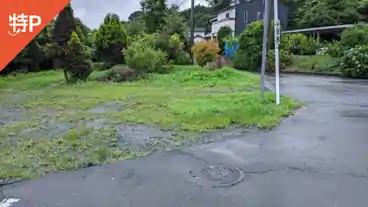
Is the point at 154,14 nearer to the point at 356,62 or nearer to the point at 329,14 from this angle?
the point at 329,14

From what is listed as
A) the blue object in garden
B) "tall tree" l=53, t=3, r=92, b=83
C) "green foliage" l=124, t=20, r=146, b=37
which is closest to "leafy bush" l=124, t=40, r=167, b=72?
"tall tree" l=53, t=3, r=92, b=83

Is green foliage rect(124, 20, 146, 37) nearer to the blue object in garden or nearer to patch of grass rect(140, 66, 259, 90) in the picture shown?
the blue object in garden

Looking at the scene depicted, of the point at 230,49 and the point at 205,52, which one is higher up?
the point at 230,49

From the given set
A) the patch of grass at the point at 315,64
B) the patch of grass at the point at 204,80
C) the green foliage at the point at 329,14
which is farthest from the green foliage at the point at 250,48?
the green foliage at the point at 329,14

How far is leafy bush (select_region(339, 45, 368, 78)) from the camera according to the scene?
48.2ft

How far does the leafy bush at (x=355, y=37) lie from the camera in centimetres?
1650

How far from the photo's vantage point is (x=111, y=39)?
1603 centimetres

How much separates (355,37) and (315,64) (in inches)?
86.2

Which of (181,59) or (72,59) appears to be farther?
(181,59)

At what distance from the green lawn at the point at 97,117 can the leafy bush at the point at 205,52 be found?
6006 mm

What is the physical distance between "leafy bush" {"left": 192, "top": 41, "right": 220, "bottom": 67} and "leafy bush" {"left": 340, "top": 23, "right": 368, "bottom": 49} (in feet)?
20.9

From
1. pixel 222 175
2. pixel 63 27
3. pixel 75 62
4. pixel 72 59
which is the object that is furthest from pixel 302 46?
pixel 222 175

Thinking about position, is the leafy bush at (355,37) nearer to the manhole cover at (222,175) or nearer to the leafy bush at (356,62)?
the leafy bush at (356,62)

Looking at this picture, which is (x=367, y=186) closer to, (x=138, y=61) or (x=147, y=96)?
(x=147, y=96)
